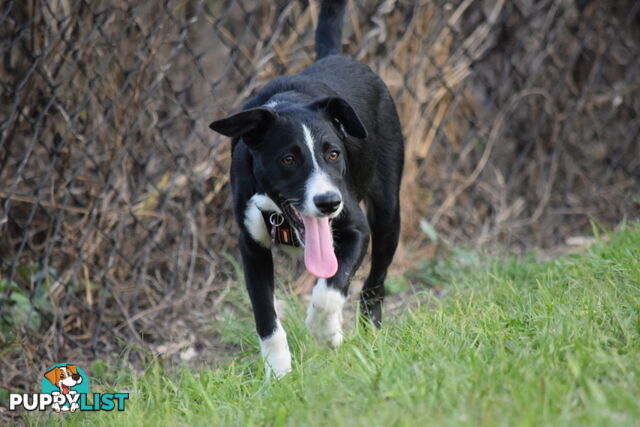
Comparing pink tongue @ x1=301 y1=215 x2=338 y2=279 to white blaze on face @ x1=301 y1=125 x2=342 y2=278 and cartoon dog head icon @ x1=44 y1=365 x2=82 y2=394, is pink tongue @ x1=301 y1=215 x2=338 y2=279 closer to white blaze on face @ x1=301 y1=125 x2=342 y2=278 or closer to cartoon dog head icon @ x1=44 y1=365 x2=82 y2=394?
white blaze on face @ x1=301 y1=125 x2=342 y2=278

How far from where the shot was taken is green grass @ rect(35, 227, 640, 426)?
2.19 m

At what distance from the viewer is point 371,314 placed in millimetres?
3762

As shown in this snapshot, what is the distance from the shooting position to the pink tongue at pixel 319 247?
307 cm

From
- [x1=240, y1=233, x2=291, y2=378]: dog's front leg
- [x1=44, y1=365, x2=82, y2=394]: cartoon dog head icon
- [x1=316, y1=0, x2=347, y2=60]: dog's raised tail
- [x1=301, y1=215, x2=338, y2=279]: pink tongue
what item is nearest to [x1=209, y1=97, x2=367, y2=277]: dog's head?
[x1=301, y1=215, x2=338, y2=279]: pink tongue

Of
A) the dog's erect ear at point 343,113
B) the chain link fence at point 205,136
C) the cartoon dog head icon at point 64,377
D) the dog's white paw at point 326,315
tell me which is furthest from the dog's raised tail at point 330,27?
the cartoon dog head icon at point 64,377

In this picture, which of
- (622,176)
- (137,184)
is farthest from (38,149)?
(622,176)

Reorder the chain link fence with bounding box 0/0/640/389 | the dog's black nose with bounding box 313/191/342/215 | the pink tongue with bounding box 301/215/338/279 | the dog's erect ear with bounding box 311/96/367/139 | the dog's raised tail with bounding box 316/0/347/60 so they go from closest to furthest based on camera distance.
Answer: the dog's black nose with bounding box 313/191/342/215 < the pink tongue with bounding box 301/215/338/279 < the dog's erect ear with bounding box 311/96/367/139 < the dog's raised tail with bounding box 316/0/347/60 < the chain link fence with bounding box 0/0/640/389

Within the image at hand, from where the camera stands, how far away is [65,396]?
338 cm

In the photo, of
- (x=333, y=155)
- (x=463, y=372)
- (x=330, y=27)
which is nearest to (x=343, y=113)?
(x=333, y=155)

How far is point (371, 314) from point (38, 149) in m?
2.11

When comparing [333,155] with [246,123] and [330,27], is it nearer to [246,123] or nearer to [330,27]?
[246,123]

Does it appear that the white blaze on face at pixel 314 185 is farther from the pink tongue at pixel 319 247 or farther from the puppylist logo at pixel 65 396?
the puppylist logo at pixel 65 396

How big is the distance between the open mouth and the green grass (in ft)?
1.03

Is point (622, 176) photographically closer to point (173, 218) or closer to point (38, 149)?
point (173, 218)
